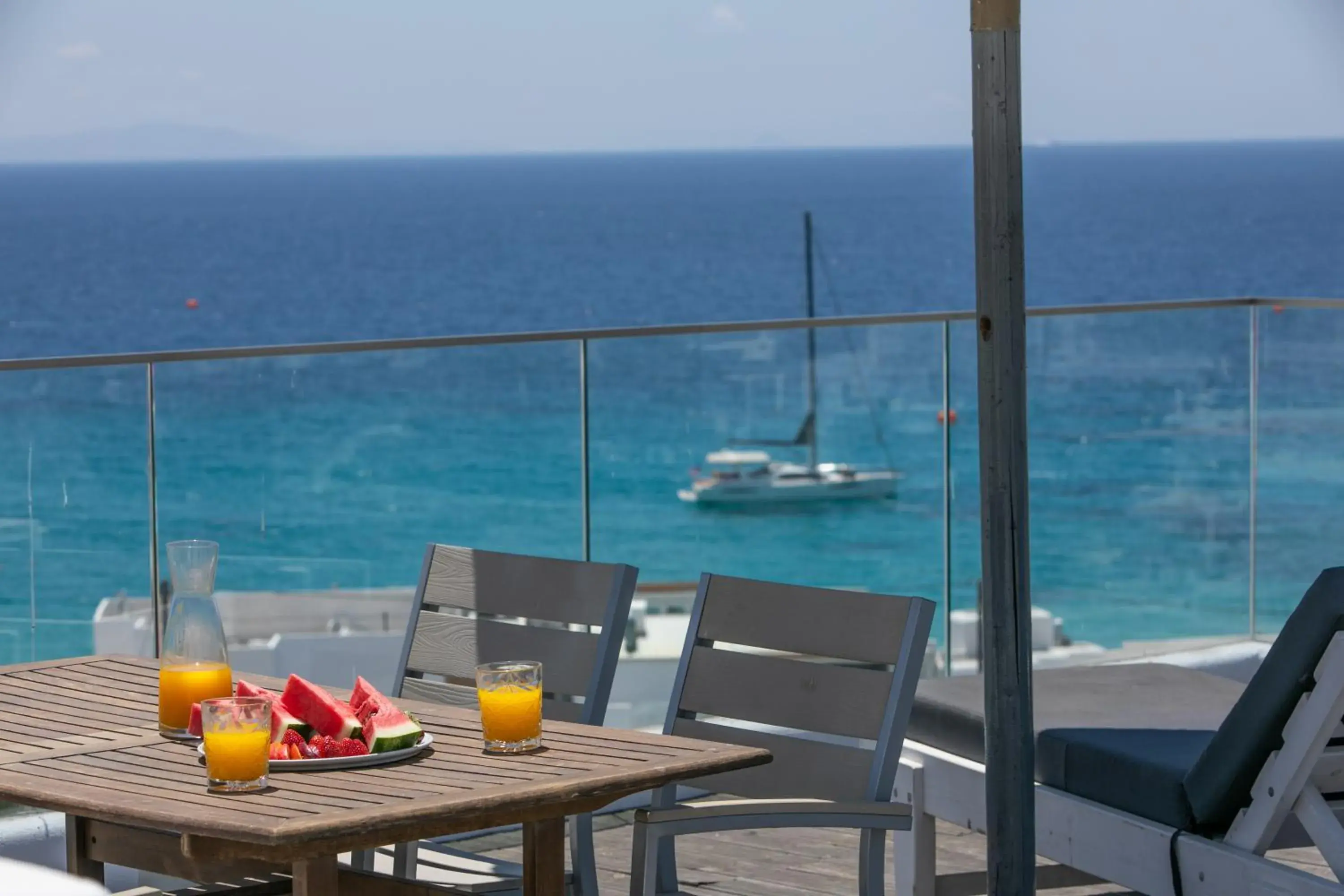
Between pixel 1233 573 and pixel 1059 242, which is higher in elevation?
pixel 1059 242

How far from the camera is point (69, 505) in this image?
13.3 feet

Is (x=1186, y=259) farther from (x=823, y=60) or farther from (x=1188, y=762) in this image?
(x=1188, y=762)

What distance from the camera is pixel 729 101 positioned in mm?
54188

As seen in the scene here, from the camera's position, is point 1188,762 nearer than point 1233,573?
Yes

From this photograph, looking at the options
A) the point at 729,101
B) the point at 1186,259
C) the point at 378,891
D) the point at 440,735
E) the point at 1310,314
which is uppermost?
the point at 729,101

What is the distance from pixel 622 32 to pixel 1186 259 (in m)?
18.0

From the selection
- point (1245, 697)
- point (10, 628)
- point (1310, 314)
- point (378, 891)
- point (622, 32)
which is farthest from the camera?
point (622, 32)

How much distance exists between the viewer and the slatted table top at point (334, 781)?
1.85m

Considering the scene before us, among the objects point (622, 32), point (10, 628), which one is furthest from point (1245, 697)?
point (622, 32)

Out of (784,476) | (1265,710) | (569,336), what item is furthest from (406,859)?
(784,476)

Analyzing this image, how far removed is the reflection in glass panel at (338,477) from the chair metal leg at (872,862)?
2097 millimetres

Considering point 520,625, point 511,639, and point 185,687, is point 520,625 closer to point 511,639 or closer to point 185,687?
point 511,639

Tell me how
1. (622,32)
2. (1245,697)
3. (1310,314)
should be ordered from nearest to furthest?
1. (1245,697)
2. (1310,314)
3. (622,32)

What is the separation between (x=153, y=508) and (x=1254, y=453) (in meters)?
3.21
